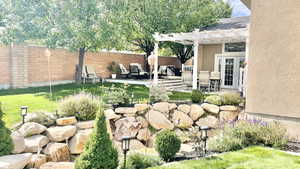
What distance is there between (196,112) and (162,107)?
1326 millimetres

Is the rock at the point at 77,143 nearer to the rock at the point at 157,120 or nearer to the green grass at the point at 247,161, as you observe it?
the green grass at the point at 247,161

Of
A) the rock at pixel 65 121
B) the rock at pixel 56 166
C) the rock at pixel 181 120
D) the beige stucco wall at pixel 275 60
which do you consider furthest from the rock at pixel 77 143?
the beige stucco wall at pixel 275 60

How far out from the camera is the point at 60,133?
5.98m

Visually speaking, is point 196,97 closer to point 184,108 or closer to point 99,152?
point 184,108

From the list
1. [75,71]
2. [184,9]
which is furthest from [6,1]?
[184,9]

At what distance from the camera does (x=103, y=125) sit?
413 cm

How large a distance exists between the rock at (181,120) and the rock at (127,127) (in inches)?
60.0

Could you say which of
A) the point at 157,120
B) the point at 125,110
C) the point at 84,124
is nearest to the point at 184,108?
the point at 157,120

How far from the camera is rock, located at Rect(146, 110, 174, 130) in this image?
8.37m

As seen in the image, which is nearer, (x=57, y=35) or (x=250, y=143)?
(x=250, y=143)

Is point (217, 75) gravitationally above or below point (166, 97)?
above

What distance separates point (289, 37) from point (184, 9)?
450 inches

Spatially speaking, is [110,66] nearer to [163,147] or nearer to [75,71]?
[75,71]

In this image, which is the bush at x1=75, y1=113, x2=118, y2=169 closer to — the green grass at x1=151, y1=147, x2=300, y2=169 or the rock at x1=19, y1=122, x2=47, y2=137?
the green grass at x1=151, y1=147, x2=300, y2=169
